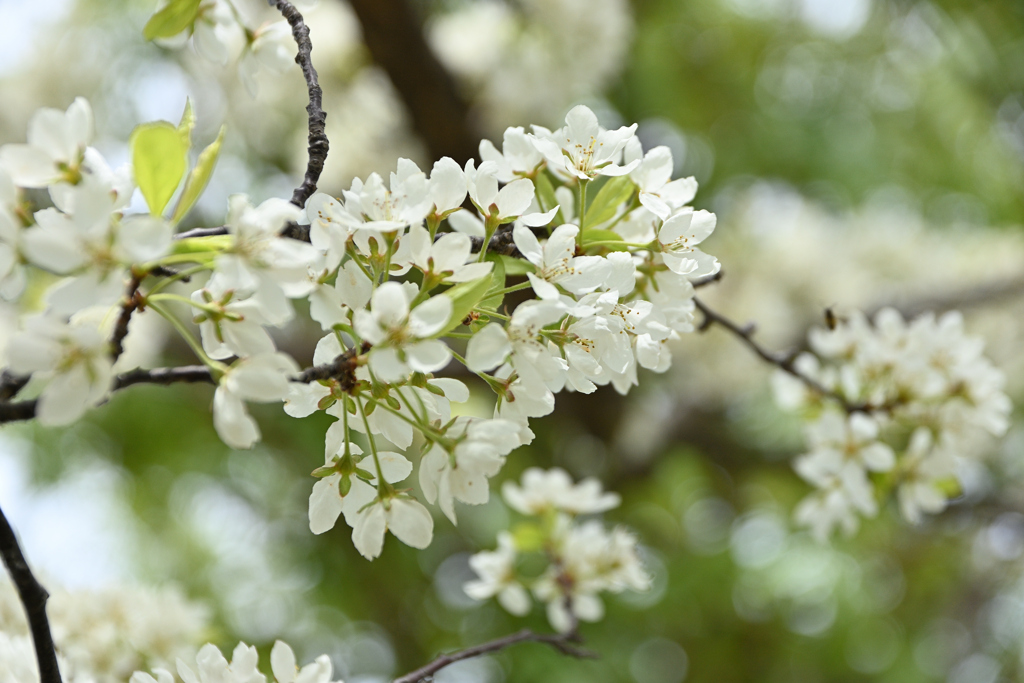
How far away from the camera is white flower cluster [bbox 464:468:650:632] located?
0.66m

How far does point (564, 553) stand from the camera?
0.68 m

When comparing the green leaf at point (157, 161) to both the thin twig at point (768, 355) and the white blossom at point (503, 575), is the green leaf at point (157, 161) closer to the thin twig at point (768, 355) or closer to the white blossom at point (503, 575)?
the thin twig at point (768, 355)

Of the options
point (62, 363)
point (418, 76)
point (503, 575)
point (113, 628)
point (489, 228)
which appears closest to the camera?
A: point (62, 363)

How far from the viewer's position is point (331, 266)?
11.0 inches

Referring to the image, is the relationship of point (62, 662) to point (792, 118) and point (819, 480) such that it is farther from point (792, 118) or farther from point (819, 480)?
point (792, 118)

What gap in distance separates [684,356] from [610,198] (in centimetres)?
146

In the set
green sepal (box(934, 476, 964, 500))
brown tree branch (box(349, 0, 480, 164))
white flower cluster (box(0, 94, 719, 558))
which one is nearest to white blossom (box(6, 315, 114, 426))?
white flower cluster (box(0, 94, 719, 558))

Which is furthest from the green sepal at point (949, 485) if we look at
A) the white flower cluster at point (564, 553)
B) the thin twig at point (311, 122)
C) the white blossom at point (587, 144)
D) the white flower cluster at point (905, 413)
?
the thin twig at point (311, 122)

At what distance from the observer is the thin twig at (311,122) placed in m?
0.30

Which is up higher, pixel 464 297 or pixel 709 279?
pixel 709 279

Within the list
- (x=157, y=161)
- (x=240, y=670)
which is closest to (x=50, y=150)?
(x=157, y=161)

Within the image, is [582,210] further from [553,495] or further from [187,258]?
[553,495]

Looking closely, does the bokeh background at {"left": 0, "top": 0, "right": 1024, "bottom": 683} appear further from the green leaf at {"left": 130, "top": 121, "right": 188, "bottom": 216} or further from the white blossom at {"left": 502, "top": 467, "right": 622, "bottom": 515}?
the green leaf at {"left": 130, "top": 121, "right": 188, "bottom": 216}

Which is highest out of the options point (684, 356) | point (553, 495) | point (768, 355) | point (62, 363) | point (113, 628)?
point (684, 356)
